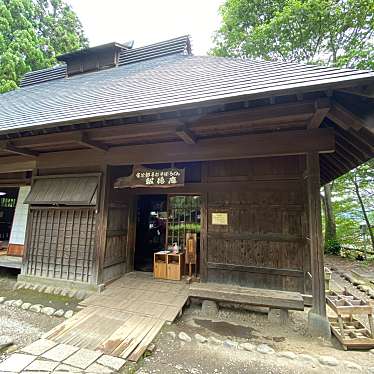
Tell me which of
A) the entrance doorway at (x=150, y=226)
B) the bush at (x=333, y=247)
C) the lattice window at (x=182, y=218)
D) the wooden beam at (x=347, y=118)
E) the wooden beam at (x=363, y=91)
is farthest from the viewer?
the bush at (x=333, y=247)

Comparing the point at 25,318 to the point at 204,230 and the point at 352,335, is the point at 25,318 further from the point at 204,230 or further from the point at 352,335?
the point at 352,335

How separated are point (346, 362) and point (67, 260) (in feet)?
16.5

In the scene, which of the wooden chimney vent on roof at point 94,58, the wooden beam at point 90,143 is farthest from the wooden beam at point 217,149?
the wooden chimney vent on roof at point 94,58

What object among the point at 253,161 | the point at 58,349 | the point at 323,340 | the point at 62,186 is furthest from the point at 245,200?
the point at 62,186

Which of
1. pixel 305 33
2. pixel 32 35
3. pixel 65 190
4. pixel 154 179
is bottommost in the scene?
pixel 65 190

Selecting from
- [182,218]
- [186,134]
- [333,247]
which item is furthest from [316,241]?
[333,247]

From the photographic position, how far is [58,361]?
247 cm

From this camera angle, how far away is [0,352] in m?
2.72

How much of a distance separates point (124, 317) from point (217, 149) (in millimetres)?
3044

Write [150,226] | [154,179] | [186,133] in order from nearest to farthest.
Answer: [186,133] → [154,179] → [150,226]

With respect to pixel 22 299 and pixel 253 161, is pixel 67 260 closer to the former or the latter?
pixel 22 299

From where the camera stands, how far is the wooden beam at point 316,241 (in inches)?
128

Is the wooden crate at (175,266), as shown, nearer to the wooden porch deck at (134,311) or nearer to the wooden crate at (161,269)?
the wooden crate at (161,269)

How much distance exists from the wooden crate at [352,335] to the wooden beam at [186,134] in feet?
11.3
